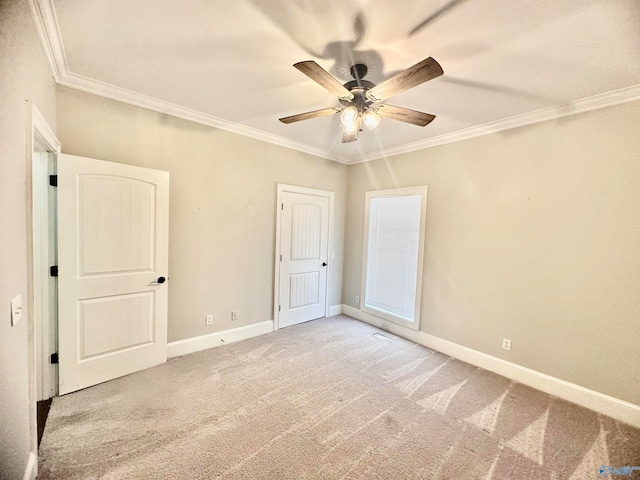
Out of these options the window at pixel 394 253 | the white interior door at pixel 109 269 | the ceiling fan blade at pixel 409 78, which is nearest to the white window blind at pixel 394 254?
the window at pixel 394 253

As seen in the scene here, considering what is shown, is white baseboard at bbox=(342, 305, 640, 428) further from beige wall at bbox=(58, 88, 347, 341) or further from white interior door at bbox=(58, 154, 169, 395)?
white interior door at bbox=(58, 154, 169, 395)

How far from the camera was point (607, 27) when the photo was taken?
1.48 m

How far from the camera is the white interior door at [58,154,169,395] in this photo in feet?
7.22

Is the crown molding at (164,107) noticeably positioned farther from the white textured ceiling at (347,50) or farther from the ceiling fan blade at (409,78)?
the ceiling fan blade at (409,78)

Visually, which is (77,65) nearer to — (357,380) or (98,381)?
(98,381)

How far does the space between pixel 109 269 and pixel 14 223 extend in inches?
49.3

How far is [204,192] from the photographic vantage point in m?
3.01

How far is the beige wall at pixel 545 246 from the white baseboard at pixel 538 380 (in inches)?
2.5

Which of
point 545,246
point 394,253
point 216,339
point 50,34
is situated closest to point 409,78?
point 545,246

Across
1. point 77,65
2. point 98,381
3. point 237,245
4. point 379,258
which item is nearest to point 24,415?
point 98,381

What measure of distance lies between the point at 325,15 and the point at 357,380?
113 inches

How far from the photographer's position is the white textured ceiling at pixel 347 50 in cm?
144

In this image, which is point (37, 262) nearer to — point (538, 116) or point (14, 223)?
point (14, 223)

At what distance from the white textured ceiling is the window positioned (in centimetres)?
131
